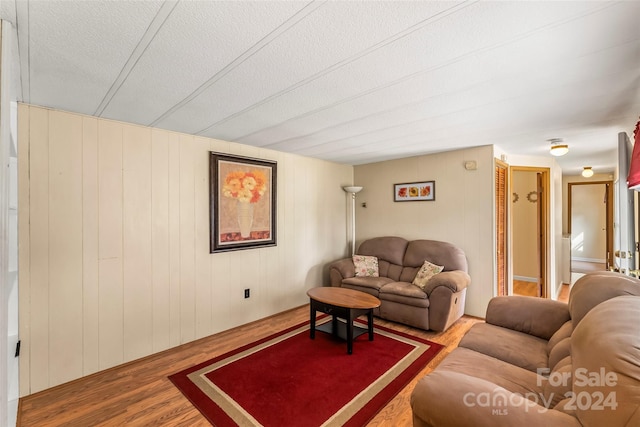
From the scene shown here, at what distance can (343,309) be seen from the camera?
2.82 m

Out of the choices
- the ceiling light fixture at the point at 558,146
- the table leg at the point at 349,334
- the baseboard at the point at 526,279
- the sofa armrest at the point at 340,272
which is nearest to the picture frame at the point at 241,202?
the sofa armrest at the point at 340,272

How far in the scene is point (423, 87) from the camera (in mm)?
1866

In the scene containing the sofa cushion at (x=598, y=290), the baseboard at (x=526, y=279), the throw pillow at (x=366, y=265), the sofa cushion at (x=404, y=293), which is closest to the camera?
the sofa cushion at (x=598, y=290)

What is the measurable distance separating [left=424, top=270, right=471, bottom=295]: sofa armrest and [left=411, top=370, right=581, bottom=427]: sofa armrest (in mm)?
1798

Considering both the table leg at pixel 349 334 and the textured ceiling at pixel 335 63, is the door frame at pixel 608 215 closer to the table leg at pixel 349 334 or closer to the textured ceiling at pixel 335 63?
the textured ceiling at pixel 335 63

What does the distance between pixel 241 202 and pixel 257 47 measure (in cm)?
223

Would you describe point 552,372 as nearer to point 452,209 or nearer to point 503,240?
point 452,209

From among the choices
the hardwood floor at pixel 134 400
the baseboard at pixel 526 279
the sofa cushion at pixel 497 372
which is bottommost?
the hardwood floor at pixel 134 400

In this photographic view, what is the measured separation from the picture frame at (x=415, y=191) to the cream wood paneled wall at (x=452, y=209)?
0.06 metres

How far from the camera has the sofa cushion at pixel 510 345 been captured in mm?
1771

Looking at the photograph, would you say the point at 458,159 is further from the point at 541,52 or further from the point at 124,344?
the point at 124,344

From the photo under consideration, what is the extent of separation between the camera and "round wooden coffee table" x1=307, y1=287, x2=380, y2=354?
2779 millimetres

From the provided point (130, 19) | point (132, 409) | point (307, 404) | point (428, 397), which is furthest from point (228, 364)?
point (130, 19)

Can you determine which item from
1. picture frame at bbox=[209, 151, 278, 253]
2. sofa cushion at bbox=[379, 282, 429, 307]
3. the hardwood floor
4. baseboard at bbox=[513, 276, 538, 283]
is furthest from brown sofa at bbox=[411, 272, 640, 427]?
baseboard at bbox=[513, 276, 538, 283]
